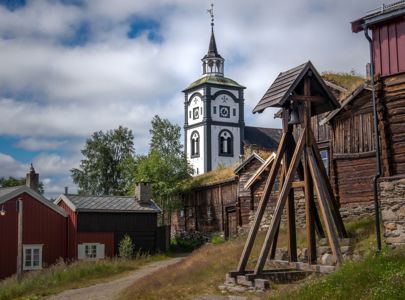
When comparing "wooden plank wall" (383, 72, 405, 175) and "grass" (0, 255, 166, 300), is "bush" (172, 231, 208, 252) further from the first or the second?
"wooden plank wall" (383, 72, 405, 175)

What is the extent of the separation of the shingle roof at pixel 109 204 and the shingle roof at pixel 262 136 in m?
39.0

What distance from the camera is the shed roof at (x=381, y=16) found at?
54.3 ft

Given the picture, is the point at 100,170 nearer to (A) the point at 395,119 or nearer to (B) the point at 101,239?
(B) the point at 101,239

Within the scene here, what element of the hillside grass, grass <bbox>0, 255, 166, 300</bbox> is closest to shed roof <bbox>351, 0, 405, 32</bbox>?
the hillside grass

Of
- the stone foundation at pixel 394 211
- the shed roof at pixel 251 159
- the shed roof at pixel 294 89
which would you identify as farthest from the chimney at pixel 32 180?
the stone foundation at pixel 394 211

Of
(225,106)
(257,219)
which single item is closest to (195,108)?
(225,106)

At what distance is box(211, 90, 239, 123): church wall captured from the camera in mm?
75188

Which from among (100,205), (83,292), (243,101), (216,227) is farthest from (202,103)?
(83,292)

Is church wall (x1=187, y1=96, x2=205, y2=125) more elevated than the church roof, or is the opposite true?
the church roof

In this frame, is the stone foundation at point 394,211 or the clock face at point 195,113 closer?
the stone foundation at point 394,211

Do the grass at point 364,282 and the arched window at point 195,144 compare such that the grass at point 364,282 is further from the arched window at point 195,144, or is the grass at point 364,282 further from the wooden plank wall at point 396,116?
the arched window at point 195,144

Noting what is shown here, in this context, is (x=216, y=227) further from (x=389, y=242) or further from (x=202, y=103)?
(x=202, y=103)

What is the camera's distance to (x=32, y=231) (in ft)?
103

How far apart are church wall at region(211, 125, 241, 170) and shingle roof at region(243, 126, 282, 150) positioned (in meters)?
1.26
